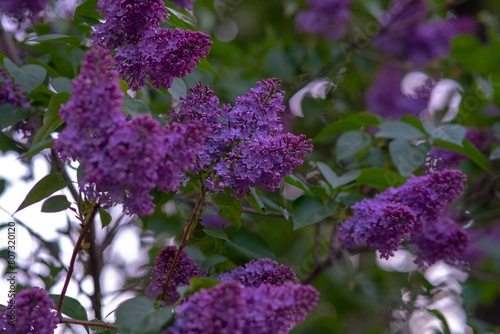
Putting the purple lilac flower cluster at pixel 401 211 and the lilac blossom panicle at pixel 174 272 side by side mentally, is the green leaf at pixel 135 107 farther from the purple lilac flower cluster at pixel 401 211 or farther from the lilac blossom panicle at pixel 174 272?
the purple lilac flower cluster at pixel 401 211

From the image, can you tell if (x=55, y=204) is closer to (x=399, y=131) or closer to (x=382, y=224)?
(x=382, y=224)

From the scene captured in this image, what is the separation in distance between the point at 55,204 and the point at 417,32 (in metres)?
1.86

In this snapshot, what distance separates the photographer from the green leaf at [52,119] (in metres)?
0.78

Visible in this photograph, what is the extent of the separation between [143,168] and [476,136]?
1.18 m

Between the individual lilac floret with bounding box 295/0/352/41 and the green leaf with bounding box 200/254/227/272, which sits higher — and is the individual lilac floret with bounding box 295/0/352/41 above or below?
above

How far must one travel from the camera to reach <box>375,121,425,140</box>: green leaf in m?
1.14

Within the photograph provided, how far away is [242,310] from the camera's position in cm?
56

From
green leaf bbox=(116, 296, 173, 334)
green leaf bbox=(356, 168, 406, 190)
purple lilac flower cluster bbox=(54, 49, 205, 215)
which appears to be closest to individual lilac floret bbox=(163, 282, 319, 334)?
green leaf bbox=(116, 296, 173, 334)

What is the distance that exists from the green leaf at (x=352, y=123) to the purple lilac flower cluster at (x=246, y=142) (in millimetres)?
511

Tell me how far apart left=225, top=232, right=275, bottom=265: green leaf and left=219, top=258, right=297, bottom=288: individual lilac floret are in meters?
0.18

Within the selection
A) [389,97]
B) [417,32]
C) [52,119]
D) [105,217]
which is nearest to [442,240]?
[105,217]

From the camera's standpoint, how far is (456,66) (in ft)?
6.44

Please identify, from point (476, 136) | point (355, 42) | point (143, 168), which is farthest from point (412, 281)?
point (143, 168)

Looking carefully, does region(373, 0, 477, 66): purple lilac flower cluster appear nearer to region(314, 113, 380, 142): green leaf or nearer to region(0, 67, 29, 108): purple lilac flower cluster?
region(314, 113, 380, 142): green leaf
